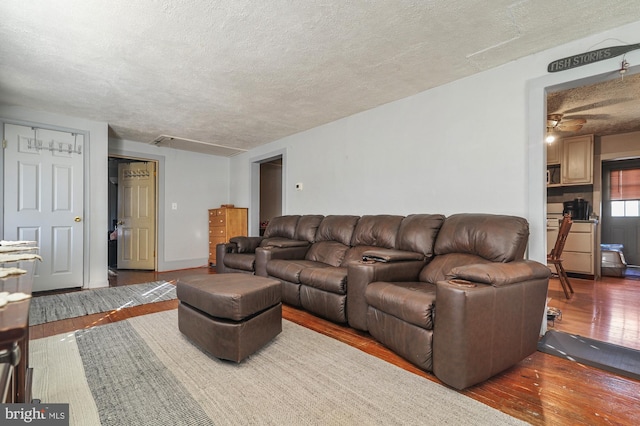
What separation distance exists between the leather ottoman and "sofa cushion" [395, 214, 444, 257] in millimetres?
1280

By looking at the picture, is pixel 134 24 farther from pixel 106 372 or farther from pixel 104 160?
pixel 104 160

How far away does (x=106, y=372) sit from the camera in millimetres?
1830

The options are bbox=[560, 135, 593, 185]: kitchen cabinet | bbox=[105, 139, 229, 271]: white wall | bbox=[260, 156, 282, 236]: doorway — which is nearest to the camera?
bbox=[560, 135, 593, 185]: kitchen cabinet

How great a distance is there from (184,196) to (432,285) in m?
5.18

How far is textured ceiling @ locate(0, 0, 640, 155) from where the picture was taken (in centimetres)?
192

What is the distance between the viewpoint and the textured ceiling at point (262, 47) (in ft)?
6.28

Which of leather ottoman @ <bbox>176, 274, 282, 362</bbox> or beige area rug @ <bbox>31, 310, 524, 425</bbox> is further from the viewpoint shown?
leather ottoman @ <bbox>176, 274, 282, 362</bbox>

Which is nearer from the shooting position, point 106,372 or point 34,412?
point 34,412

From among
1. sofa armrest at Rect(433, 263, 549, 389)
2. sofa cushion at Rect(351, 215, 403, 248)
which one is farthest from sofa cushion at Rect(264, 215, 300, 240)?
sofa armrest at Rect(433, 263, 549, 389)

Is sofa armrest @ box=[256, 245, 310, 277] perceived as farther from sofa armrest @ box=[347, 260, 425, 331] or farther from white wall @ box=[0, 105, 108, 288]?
white wall @ box=[0, 105, 108, 288]

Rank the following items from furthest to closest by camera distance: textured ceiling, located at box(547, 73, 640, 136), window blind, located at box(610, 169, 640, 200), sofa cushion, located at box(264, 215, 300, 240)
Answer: window blind, located at box(610, 169, 640, 200) < sofa cushion, located at box(264, 215, 300, 240) < textured ceiling, located at box(547, 73, 640, 136)

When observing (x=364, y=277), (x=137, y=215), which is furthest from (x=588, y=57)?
(x=137, y=215)

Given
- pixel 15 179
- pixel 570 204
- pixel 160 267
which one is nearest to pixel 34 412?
pixel 15 179

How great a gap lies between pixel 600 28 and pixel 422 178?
1698mm
